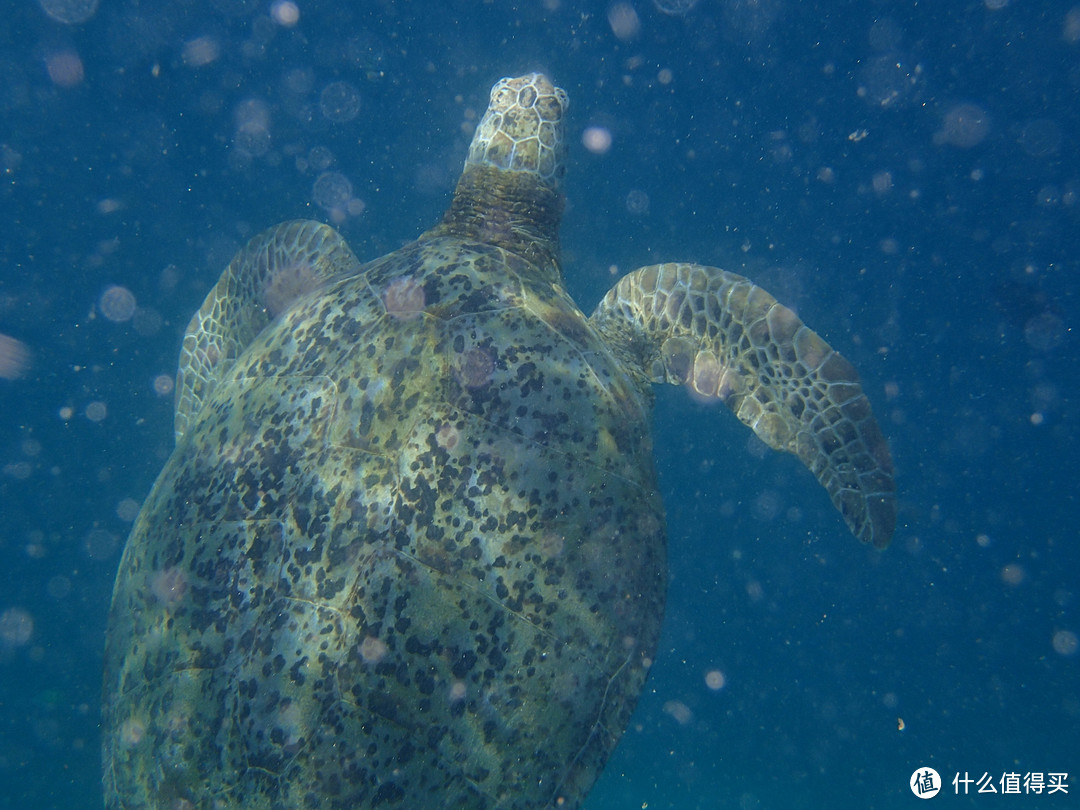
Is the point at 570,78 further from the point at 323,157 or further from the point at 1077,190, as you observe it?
the point at 1077,190

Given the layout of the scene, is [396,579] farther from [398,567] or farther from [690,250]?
[690,250]

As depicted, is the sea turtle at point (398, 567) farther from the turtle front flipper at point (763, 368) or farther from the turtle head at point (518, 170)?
the turtle front flipper at point (763, 368)

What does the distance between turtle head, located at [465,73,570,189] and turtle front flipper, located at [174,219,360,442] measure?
192 centimetres

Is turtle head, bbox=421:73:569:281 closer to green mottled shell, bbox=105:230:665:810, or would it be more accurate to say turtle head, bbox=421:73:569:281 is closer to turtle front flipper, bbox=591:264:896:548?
turtle front flipper, bbox=591:264:896:548

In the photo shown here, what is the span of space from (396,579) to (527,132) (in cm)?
475

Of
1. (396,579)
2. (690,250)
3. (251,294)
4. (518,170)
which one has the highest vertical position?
Result: (690,250)

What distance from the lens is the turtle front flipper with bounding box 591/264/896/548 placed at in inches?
187

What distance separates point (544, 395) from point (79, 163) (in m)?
16.8

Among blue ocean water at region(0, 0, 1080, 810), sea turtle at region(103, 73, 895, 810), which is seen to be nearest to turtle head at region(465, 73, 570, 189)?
sea turtle at region(103, 73, 895, 810)

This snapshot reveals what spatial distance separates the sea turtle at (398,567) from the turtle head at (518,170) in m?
1.54

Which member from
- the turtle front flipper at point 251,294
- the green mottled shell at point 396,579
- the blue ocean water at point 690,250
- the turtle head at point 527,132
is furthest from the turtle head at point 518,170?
the blue ocean water at point 690,250

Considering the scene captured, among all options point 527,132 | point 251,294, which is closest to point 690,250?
point 527,132

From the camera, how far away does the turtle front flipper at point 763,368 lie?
4.74 meters

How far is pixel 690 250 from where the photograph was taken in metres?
13.0
